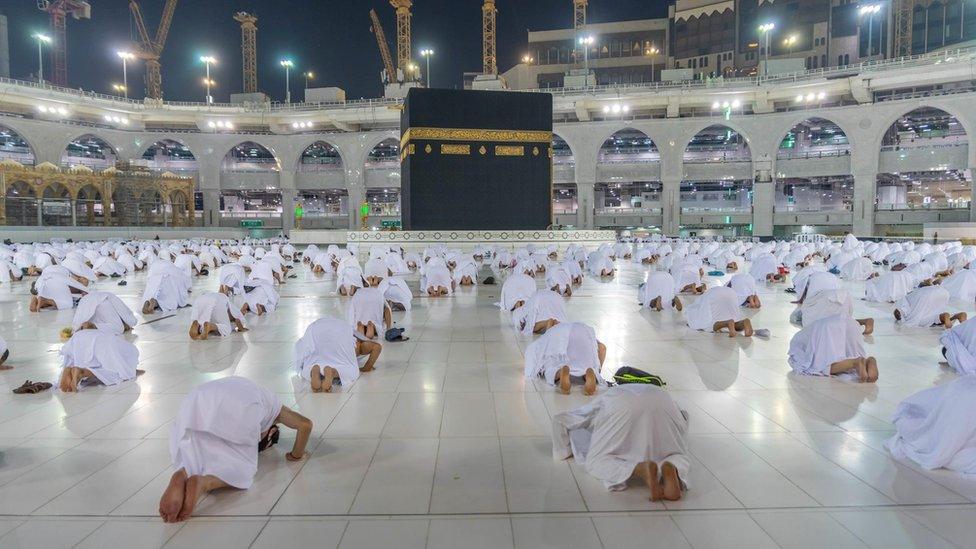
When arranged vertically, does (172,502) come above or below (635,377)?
below

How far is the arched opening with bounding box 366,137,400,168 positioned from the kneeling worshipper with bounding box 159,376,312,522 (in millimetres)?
35000

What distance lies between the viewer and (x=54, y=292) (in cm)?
783

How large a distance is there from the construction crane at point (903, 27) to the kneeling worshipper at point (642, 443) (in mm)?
48385

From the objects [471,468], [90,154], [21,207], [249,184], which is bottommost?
[471,468]

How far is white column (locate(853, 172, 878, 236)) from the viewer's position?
27734 millimetres

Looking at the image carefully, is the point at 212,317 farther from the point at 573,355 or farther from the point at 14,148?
the point at 14,148

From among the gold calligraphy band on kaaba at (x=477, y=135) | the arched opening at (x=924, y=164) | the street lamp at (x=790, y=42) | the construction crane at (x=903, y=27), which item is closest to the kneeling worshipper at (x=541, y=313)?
the gold calligraphy band on kaaba at (x=477, y=135)

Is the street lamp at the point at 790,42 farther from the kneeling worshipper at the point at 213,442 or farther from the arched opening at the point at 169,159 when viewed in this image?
the kneeling worshipper at the point at 213,442

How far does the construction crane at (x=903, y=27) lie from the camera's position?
39.2 meters

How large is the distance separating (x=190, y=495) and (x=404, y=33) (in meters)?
44.1

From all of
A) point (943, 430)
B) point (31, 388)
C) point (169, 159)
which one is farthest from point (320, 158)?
point (943, 430)

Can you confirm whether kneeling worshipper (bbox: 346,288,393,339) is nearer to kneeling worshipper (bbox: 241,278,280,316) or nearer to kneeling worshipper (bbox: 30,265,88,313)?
kneeling worshipper (bbox: 241,278,280,316)

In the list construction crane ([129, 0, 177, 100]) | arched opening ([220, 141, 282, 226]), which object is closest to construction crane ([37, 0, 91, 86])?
construction crane ([129, 0, 177, 100])

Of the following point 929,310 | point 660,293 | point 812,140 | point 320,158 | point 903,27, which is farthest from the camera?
point 903,27
